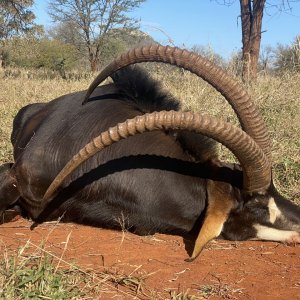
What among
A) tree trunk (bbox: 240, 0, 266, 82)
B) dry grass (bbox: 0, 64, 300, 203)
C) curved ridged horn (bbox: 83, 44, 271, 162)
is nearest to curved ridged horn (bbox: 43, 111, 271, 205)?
curved ridged horn (bbox: 83, 44, 271, 162)

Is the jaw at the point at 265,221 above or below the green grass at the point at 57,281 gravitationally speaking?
above

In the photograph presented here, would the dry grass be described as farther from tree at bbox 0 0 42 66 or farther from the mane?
tree at bbox 0 0 42 66

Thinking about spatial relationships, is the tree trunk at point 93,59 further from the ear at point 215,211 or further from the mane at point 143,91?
the ear at point 215,211

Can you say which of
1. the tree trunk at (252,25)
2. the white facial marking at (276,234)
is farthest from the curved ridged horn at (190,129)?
the tree trunk at (252,25)

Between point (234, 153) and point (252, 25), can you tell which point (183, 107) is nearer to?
point (234, 153)

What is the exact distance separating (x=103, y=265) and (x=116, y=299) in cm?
48

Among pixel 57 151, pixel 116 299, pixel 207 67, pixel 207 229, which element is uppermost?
pixel 207 67

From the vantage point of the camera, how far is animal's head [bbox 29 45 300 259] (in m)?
3.06

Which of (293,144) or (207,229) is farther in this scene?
(293,144)

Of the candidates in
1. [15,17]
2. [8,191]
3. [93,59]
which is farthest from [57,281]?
[93,59]

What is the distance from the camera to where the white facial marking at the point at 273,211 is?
346cm

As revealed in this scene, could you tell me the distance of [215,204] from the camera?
3379mm

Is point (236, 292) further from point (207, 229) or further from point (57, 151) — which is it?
point (57, 151)

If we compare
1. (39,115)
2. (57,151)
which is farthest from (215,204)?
(39,115)
